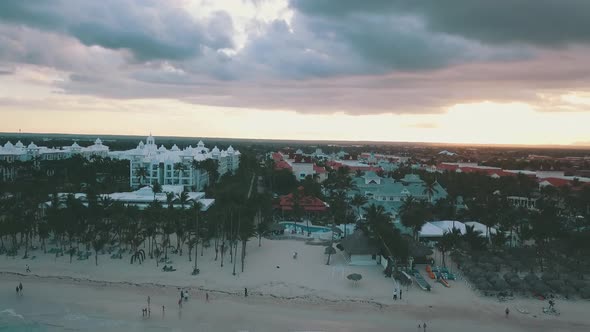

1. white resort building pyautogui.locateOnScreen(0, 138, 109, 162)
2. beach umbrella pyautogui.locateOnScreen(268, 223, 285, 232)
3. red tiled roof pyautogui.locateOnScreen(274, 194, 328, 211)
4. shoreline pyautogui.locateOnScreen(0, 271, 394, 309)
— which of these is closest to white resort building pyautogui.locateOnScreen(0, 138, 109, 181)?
white resort building pyautogui.locateOnScreen(0, 138, 109, 162)

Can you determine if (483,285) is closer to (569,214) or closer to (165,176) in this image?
(569,214)

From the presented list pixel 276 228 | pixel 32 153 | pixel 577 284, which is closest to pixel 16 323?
pixel 276 228

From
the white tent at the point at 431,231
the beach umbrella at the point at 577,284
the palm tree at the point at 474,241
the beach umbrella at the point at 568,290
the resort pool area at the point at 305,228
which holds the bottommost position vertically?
the resort pool area at the point at 305,228

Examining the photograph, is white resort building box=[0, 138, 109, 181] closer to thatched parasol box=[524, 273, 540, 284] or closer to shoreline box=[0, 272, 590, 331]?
shoreline box=[0, 272, 590, 331]

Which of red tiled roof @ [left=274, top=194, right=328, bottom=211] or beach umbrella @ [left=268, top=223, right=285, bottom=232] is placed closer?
beach umbrella @ [left=268, top=223, right=285, bottom=232]

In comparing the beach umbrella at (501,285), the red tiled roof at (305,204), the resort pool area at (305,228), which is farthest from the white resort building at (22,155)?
the beach umbrella at (501,285)

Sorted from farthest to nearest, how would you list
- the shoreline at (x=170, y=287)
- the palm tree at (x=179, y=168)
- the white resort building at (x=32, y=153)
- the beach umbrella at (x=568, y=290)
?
the white resort building at (x=32, y=153) < the palm tree at (x=179, y=168) < the beach umbrella at (x=568, y=290) < the shoreline at (x=170, y=287)

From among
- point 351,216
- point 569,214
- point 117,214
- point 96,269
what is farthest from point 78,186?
point 569,214

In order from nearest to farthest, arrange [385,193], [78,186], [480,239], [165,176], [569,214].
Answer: [480,239] → [569,214] → [385,193] → [78,186] → [165,176]

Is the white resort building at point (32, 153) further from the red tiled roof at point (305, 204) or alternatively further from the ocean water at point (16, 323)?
the ocean water at point (16, 323)
